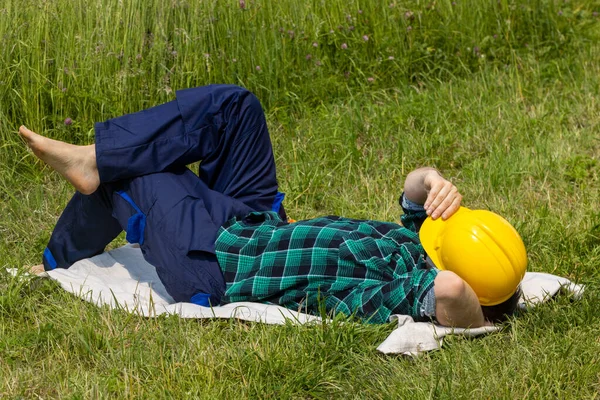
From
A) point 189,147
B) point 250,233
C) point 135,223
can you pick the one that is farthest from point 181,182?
point 250,233

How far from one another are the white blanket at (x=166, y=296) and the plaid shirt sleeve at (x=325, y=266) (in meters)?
0.07

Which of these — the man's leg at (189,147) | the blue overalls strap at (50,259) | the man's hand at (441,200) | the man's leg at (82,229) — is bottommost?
the blue overalls strap at (50,259)

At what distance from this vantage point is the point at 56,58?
475cm

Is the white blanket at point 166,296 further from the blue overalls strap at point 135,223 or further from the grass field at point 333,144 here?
the blue overalls strap at point 135,223

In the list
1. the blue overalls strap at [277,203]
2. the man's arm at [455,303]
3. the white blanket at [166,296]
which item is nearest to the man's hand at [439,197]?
the man's arm at [455,303]

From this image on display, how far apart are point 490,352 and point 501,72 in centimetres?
340

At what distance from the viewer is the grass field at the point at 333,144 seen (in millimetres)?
2865

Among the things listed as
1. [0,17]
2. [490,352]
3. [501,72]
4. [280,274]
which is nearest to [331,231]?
[280,274]

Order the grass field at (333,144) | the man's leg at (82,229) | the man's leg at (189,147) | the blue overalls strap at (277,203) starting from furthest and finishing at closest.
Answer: the blue overalls strap at (277,203) < the man's leg at (82,229) < the man's leg at (189,147) < the grass field at (333,144)

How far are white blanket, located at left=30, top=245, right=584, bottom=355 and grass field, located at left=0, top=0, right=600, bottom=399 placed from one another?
5 centimetres

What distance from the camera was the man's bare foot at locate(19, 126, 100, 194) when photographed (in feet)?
10.7

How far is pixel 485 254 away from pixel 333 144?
2030mm

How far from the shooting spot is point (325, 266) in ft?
10.6

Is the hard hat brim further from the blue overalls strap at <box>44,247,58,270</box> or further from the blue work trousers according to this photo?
the blue overalls strap at <box>44,247,58,270</box>
